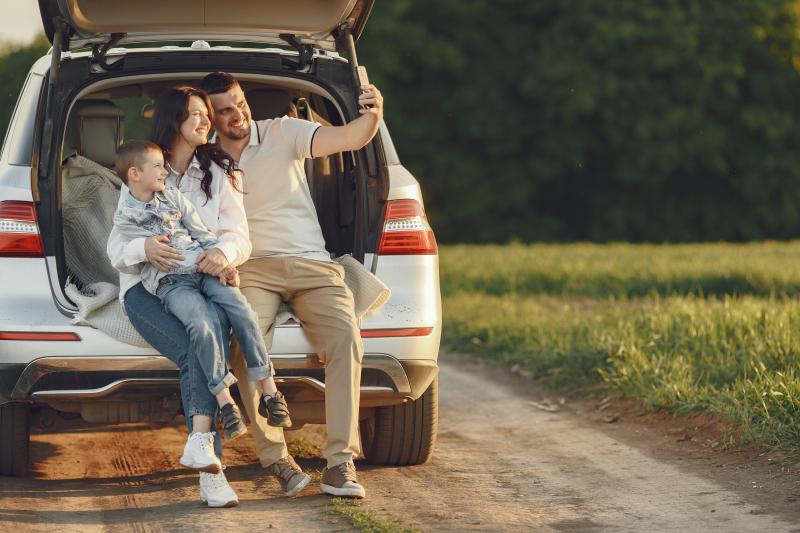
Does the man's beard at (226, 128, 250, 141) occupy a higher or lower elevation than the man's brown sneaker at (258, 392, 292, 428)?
higher

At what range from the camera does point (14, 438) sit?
5.45 meters

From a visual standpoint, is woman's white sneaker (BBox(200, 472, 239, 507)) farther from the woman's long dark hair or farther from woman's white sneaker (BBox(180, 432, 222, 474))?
the woman's long dark hair

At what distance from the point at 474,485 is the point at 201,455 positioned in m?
1.15

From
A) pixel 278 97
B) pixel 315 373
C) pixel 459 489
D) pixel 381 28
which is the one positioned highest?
pixel 381 28

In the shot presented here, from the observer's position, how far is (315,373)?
17.1ft

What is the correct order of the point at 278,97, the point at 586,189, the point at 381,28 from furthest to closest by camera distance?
the point at 586,189 → the point at 381,28 → the point at 278,97

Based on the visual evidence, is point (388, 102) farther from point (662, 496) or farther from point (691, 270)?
point (662, 496)

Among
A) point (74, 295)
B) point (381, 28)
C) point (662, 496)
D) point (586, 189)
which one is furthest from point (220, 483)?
point (586, 189)

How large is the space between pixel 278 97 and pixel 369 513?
6.77ft

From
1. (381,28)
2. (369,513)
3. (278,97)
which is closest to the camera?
(369,513)

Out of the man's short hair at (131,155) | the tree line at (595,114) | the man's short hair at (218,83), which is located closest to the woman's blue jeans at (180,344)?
the man's short hair at (131,155)

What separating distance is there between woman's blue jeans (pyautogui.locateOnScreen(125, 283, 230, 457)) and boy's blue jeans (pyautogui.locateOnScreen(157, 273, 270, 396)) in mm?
23

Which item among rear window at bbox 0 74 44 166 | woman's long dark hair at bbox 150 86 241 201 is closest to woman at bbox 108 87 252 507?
Result: woman's long dark hair at bbox 150 86 241 201

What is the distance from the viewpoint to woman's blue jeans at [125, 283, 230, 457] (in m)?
4.98
